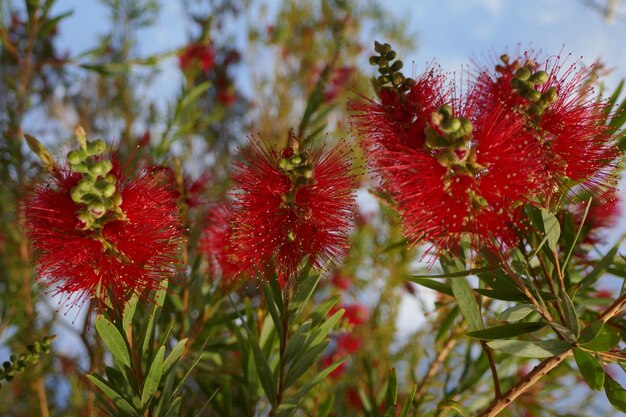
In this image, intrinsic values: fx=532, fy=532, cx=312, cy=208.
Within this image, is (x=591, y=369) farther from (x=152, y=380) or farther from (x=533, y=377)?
(x=152, y=380)

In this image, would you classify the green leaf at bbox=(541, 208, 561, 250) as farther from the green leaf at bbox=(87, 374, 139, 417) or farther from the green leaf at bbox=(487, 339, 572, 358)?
the green leaf at bbox=(87, 374, 139, 417)

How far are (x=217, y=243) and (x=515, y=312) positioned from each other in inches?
21.6

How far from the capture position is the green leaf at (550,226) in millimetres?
709

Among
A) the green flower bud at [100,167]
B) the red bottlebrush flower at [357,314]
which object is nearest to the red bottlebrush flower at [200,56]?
the red bottlebrush flower at [357,314]

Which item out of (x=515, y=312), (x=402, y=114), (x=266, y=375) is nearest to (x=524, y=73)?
(x=402, y=114)

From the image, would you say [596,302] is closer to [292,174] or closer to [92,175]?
[292,174]

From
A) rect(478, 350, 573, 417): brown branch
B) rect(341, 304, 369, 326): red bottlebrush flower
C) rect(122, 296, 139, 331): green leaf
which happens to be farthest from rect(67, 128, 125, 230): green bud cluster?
rect(341, 304, 369, 326): red bottlebrush flower

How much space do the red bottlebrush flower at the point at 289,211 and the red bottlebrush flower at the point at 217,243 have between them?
0.15m

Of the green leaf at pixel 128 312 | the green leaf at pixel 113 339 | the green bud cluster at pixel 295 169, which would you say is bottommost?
the green leaf at pixel 113 339

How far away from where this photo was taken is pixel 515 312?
728 millimetres

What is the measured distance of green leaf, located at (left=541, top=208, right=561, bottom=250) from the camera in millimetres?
709

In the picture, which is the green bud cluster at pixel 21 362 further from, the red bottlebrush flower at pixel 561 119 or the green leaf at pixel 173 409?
the red bottlebrush flower at pixel 561 119

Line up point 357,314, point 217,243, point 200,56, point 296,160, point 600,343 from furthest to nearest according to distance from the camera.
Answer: point 200,56
point 357,314
point 217,243
point 296,160
point 600,343

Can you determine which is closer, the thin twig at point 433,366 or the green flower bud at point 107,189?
the green flower bud at point 107,189
